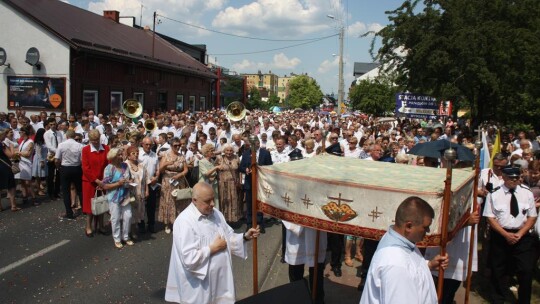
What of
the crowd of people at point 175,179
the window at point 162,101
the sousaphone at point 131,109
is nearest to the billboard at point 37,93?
the sousaphone at point 131,109

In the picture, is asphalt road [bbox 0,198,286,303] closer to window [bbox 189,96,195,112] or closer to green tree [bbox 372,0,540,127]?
green tree [bbox 372,0,540,127]

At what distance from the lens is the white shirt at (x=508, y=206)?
580cm

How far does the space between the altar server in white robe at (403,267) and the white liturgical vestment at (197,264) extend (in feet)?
5.85

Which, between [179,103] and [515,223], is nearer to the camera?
[515,223]

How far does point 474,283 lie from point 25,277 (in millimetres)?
6471

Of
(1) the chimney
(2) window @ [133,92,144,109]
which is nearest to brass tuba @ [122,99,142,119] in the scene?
(2) window @ [133,92,144,109]

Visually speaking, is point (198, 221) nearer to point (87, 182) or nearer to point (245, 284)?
point (245, 284)

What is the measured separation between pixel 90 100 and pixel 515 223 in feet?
69.6

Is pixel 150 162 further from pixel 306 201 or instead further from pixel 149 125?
pixel 149 125

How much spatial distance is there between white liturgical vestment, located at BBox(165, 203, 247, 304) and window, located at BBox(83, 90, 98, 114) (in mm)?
19816

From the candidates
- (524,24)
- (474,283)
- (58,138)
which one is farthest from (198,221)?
(524,24)

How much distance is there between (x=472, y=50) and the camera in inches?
693

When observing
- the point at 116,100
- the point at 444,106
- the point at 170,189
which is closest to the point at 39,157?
the point at 170,189

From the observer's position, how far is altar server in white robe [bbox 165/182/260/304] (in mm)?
4434
